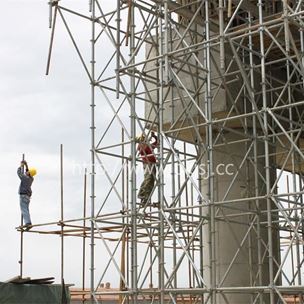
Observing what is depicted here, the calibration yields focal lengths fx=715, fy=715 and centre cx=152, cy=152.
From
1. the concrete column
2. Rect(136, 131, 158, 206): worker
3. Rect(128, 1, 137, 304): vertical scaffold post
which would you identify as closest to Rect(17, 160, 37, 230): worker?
Rect(136, 131, 158, 206): worker

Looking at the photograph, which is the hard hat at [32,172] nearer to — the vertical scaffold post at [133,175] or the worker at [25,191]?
the worker at [25,191]

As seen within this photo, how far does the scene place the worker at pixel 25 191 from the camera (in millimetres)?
19234

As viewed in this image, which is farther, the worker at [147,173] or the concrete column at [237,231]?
the worker at [147,173]

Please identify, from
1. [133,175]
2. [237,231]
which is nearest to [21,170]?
[133,175]

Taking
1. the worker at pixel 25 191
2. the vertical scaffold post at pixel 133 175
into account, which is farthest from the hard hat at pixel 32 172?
the vertical scaffold post at pixel 133 175

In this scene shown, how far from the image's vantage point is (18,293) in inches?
695

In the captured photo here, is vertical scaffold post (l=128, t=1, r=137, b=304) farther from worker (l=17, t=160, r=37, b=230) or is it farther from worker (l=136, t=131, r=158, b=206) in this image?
worker (l=17, t=160, r=37, b=230)

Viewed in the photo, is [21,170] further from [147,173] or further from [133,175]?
[133,175]

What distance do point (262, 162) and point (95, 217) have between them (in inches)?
173

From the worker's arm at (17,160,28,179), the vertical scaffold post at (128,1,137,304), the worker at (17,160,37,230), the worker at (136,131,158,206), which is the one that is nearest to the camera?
the vertical scaffold post at (128,1,137,304)

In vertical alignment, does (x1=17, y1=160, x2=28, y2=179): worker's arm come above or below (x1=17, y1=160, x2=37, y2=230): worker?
above

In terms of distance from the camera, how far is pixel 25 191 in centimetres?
1955

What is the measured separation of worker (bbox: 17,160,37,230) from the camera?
19234mm

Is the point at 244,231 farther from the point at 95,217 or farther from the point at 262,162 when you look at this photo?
the point at 95,217
